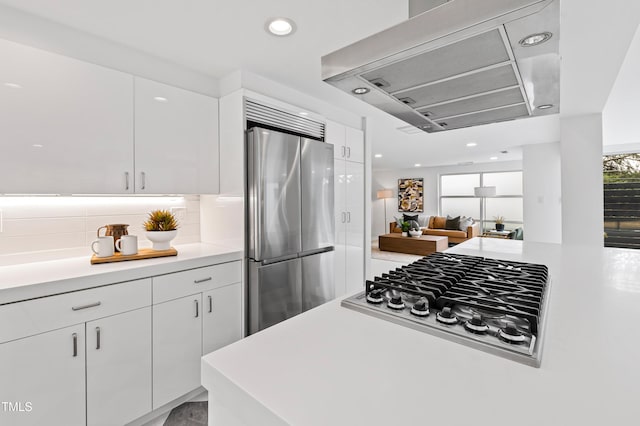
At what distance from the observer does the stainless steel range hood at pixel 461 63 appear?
73cm

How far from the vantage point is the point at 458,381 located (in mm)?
563

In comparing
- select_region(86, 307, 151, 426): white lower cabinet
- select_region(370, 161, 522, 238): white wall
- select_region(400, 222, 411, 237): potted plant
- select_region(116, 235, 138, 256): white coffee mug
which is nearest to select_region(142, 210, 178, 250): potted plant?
select_region(116, 235, 138, 256): white coffee mug

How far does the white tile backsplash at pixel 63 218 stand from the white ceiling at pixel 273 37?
1068mm

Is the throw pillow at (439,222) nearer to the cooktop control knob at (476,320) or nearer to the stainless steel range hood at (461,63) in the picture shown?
the stainless steel range hood at (461,63)

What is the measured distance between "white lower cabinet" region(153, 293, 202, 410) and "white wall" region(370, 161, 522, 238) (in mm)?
8381

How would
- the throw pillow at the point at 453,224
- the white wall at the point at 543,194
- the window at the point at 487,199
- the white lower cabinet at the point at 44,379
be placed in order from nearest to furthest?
the white lower cabinet at the point at 44,379 < the white wall at the point at 543,194 < the throw pillow at the point at 453,224 < the window at the point at 487,199

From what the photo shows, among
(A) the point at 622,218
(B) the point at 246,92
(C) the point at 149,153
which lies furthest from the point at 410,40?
(A) the point at 622,218

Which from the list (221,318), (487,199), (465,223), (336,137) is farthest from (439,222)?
(221,318)

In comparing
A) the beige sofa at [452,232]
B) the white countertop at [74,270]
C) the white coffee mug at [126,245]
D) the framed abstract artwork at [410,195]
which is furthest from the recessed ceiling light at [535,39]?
the framed abstract artwork at [410,195]

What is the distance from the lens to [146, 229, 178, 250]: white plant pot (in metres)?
2.03

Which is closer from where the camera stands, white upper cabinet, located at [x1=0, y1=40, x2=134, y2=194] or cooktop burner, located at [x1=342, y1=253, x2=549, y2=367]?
cooktop burner, located at [x1=342, y1=253, x2=549, y2=367]

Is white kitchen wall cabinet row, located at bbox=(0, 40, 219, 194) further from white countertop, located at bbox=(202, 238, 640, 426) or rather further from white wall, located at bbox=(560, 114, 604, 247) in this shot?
white wall, located at bbox=(560, 114, 604, 247)

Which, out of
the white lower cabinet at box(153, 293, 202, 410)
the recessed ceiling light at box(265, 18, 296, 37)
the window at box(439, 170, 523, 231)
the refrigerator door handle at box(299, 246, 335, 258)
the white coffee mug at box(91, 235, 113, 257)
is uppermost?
the recessed ceiling light at box(265, 18, 296, 37)

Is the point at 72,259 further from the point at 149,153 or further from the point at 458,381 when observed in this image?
the point at 458,381
